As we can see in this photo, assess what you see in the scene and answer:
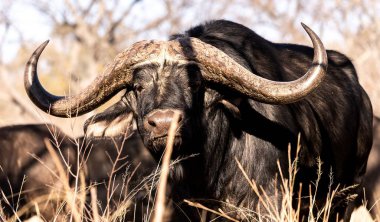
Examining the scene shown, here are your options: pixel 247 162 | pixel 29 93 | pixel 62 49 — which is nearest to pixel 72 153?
pixel 29 93

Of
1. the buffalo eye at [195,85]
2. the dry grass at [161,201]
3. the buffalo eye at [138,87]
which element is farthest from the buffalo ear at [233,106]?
the buffalo eye at [138,87]

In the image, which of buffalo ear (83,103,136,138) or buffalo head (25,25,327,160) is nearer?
buffalo head (25,25,327,160)

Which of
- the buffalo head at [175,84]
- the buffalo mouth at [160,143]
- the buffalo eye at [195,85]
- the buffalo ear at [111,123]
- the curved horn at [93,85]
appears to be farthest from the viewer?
the buffalo ear at [111,123]

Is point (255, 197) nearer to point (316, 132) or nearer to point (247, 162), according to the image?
point (247, 162)

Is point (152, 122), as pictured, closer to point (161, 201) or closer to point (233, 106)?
point (233, 106)

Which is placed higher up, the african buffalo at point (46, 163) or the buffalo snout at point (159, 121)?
the buffalo snout at point (159, 121)

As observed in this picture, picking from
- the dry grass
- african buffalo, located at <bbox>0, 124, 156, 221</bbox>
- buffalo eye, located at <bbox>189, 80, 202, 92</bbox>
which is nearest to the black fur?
buffalo eye, located at <bbox>189, 80, 202, 92</bbox>

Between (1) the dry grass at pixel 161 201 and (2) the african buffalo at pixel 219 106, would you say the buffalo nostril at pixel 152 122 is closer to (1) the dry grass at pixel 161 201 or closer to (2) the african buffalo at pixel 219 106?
(2) the african buffalo at pixel 219 106

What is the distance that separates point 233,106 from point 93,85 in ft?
3.41

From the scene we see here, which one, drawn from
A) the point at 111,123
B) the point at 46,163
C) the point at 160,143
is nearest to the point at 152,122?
the point at 160,143

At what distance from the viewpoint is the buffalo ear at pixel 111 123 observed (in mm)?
5512

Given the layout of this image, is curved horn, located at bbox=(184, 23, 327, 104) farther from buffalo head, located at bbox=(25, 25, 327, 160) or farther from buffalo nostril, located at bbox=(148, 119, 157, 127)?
buffalo nostril, located at bbox=(148, 119, 157, 127)

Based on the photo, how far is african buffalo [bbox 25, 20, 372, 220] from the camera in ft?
15.6

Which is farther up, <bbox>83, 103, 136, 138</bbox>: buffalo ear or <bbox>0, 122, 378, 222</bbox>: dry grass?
<bbox>83, 103, 136, 138</bbox>: buffalo ear
